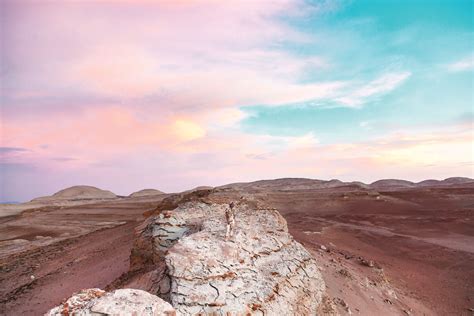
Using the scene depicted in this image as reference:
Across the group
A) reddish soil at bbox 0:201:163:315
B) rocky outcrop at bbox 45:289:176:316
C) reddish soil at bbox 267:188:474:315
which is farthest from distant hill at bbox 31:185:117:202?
rocky outcrop at bbox 45:289:176:316

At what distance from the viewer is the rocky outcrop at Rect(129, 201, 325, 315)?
499 cm

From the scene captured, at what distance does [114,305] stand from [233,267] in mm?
2267

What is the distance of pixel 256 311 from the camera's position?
502cm

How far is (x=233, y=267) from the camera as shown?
564cm

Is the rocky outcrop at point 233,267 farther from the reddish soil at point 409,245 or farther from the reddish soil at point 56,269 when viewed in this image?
the reddish soil at point 56,269

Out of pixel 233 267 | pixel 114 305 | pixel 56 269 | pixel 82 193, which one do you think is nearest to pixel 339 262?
pixel 233 267

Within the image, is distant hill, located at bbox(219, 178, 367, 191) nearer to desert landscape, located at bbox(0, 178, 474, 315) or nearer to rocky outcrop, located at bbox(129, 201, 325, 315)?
desert landscape, located at bbox(0, 178, 474, 315)

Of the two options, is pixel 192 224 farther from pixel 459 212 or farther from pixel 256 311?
pixel 459 212

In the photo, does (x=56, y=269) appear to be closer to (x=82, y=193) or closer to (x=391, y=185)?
(x=391, y=185)

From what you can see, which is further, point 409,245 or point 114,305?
point 409,245

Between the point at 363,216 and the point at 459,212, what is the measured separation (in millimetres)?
8022

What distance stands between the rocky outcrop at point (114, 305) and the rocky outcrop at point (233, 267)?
74 centimetres

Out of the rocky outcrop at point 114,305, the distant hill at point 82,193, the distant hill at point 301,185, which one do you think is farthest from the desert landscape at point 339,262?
the distant hill at point 82,193

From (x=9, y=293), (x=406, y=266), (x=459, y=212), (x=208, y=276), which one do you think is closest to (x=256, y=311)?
(x=208, y=276)
